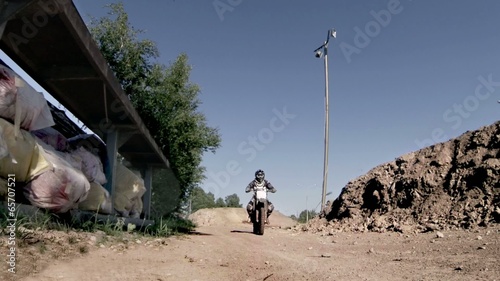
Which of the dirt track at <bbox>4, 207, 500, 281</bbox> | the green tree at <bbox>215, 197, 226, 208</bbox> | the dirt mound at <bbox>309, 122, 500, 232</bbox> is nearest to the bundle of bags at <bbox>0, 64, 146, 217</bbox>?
the dirt track at <bbox>4, 207, 500, 281</bbox>

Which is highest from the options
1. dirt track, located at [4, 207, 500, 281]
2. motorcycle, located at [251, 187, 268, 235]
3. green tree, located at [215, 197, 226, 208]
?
green tree, located at [215, 197, 226, 208]

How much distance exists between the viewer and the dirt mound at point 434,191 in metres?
9.15

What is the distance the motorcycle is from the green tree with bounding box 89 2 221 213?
26.7 ft

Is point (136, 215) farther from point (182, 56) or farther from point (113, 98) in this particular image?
point (182, 56)

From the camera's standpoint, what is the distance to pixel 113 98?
7082mm

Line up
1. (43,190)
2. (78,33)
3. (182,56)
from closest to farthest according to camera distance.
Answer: (43,190)
(78,33)
(182,56)

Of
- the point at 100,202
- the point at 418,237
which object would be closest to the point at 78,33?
the point at 100,202

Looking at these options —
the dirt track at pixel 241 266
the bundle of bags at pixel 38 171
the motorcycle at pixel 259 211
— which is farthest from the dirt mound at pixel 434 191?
the bundle of bags at pixel 38 171

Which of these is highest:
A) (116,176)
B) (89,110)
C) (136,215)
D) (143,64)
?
(143,64)

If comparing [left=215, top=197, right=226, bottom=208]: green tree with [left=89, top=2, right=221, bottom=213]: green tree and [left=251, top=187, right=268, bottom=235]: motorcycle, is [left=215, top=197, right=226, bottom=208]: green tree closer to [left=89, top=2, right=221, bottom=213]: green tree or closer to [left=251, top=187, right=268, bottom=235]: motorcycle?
[left=89, top=2, right=221, bottom=213]: green tree

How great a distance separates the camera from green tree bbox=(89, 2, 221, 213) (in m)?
18.0

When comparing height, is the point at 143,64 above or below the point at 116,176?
above

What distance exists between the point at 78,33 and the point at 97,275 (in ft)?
10.3

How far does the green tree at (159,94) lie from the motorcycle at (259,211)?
26.7 ft
